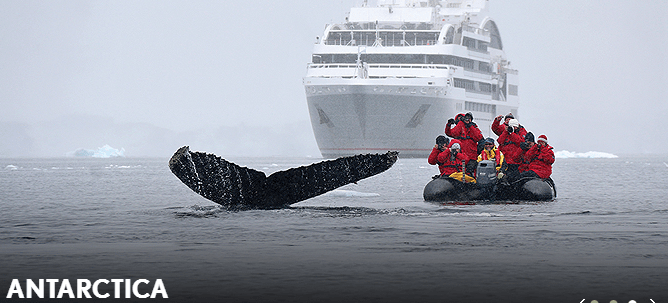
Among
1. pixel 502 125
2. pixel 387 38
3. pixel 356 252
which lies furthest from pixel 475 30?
pixel 356 252

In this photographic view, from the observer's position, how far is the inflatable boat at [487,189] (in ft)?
68.0

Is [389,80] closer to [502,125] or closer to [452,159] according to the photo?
[502,125]

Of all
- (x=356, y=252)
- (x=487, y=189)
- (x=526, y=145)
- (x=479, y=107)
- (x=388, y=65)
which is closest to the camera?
(x=356, y=252)

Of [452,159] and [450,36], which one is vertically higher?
[450,36]

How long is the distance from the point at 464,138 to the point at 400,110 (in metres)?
51.7

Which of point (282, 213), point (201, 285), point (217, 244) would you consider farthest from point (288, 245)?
point (282, 213)

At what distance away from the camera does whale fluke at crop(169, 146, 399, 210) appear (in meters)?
16.5

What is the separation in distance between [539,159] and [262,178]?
7.24 m

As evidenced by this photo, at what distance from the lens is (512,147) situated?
72.3 ft

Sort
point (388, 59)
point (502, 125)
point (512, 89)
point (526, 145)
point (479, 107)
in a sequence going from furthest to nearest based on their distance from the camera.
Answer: point (512, 89), point (479, 107), point (388, 59), point (502, 125), point (526, 145)

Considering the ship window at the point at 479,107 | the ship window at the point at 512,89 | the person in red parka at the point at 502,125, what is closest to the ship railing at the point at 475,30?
the ship window at the point at 479,107

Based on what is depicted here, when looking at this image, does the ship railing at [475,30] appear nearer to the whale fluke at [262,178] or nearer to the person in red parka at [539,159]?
the person in red parka at [539,159]

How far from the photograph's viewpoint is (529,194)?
2116cm

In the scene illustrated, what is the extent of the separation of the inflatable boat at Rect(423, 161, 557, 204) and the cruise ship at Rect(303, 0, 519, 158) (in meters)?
50.4
